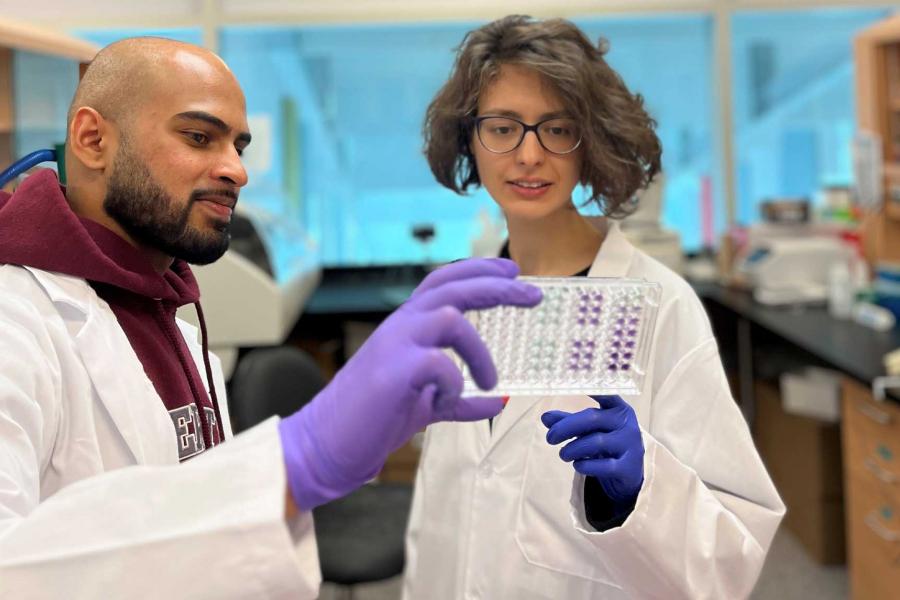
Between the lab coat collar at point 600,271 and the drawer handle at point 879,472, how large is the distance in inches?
58.9

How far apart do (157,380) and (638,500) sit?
1.76 feet

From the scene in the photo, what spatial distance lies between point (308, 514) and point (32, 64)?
2.73 m

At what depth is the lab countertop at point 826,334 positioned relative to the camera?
7.91ft

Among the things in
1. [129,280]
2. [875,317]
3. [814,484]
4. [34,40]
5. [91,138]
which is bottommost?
[814,484]

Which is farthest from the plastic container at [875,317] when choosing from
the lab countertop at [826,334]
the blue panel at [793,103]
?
the blue panel at [793,103]

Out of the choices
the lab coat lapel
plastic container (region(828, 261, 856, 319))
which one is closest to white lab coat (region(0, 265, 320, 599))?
the lab coat lapel

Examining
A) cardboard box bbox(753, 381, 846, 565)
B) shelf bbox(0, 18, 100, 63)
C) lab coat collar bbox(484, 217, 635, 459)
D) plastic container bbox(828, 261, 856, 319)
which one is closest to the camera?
lab coat collar bbox(484, 217, 635, 459)

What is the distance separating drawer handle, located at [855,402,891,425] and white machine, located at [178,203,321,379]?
5.55 feet

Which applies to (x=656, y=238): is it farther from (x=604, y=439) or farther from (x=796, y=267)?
(x=604, y=439)

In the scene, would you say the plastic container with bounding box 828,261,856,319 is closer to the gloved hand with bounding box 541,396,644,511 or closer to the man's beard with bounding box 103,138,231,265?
the gloved hand with bounding box 541,396,644,511

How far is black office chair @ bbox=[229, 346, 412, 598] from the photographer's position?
2.12 metres

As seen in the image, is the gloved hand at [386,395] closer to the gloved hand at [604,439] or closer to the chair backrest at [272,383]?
the gloved hand at [604,439]

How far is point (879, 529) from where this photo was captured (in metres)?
2.40

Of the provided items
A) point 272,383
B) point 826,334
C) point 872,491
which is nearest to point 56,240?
point 272,383
